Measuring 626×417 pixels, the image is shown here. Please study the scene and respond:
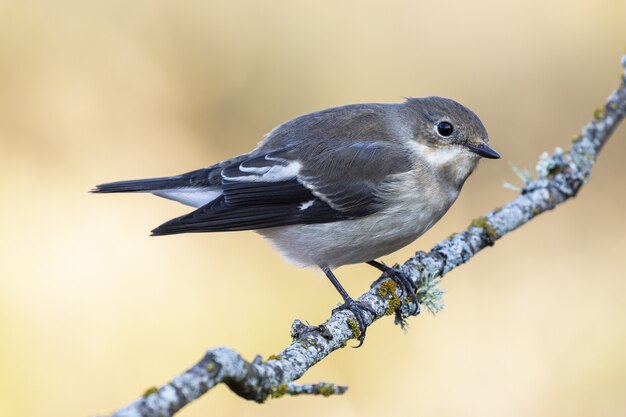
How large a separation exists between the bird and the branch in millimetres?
164

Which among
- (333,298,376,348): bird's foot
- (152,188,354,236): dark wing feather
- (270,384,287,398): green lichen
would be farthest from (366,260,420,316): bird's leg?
(270,384,287,398): green lichen

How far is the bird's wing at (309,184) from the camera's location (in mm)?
4320

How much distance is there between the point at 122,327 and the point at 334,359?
1635 mm

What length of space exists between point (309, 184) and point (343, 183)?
20cm

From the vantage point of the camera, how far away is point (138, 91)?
7137mm

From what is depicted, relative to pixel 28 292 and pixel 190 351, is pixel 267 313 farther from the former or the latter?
pixel 28 292

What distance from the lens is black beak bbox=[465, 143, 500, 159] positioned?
4414mm

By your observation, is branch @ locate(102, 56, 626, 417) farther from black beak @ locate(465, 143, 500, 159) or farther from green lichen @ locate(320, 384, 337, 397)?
black beak @ locate(465, 143, 500, 159)

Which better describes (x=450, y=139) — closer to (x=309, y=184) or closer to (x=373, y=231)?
(x=373, y=231)

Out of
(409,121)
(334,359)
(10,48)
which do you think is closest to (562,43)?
(409,121)

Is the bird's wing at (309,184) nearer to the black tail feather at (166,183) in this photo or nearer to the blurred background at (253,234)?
the black tail feather at (166,183)

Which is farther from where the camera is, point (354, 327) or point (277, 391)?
point (354, 327)

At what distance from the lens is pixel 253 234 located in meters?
6.67

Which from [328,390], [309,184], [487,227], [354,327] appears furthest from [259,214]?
[328,390]
